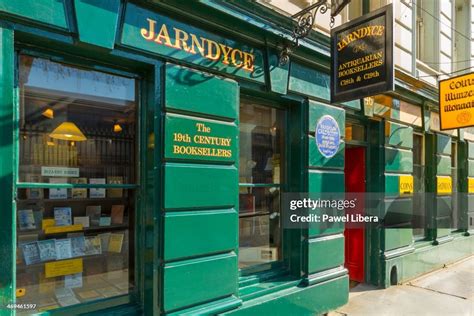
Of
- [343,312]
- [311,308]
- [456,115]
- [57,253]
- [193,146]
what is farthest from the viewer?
[456,115]

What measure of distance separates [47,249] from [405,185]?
6.27 metres

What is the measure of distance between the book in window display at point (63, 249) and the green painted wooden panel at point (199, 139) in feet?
3.96

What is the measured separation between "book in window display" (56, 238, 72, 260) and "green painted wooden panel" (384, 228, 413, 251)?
5.26 m

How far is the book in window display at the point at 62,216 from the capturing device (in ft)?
10.6

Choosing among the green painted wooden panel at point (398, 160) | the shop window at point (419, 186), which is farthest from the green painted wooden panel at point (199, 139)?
the shop window at point (419, 186)

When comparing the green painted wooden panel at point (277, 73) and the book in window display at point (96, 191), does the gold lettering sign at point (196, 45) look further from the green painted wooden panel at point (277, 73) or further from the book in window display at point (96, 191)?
the book in window display at point (96, 191)

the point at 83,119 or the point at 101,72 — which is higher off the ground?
the point at 101,72

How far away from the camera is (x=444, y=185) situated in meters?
8.37

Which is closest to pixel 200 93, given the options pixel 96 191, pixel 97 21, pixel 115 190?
pixel 97 21

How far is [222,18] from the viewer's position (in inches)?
157

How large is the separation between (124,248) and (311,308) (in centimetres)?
278

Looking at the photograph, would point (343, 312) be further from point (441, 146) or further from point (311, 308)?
point (441, 146)

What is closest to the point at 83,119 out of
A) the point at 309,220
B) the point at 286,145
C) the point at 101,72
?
the point at 101,72

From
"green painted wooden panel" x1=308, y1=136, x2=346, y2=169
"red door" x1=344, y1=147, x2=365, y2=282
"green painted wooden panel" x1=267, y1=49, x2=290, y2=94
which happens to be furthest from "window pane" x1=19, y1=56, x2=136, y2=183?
"red door" x1=344, y1=147, x2=365, y2=282
